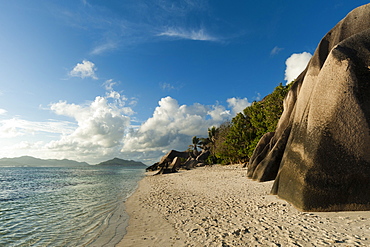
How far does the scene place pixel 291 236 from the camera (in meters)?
5.21

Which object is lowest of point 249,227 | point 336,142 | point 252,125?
point 249,227

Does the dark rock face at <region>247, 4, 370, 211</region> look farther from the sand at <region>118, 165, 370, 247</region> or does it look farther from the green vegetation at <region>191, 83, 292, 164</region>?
the green vegetation at <region>191, 83, 292, 164</region>

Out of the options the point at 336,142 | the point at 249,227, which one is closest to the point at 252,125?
the point at 336,142

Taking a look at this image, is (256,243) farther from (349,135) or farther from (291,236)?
(349,135)

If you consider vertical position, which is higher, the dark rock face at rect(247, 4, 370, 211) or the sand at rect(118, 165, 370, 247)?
the dark rock face at rect(247, 4, 370, 211)

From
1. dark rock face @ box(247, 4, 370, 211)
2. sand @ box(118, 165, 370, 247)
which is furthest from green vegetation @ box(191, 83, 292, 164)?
sand @ box(118, 165, 370, 247)

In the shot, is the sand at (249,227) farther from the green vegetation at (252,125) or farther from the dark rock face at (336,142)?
the green vegetation at (252,125)

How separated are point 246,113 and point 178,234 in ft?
104

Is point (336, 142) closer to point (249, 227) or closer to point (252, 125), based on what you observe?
point (249, 227)

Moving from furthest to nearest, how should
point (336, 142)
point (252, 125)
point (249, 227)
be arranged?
1. point (252, 125)
2. point (336, 142)
3. point (249, 227)

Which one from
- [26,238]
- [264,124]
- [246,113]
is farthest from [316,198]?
[246,113]

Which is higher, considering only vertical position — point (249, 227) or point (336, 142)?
point (336, 142)

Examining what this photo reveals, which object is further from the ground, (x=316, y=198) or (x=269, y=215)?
(x=316, y=198)

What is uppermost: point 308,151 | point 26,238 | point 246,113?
point 246,113
